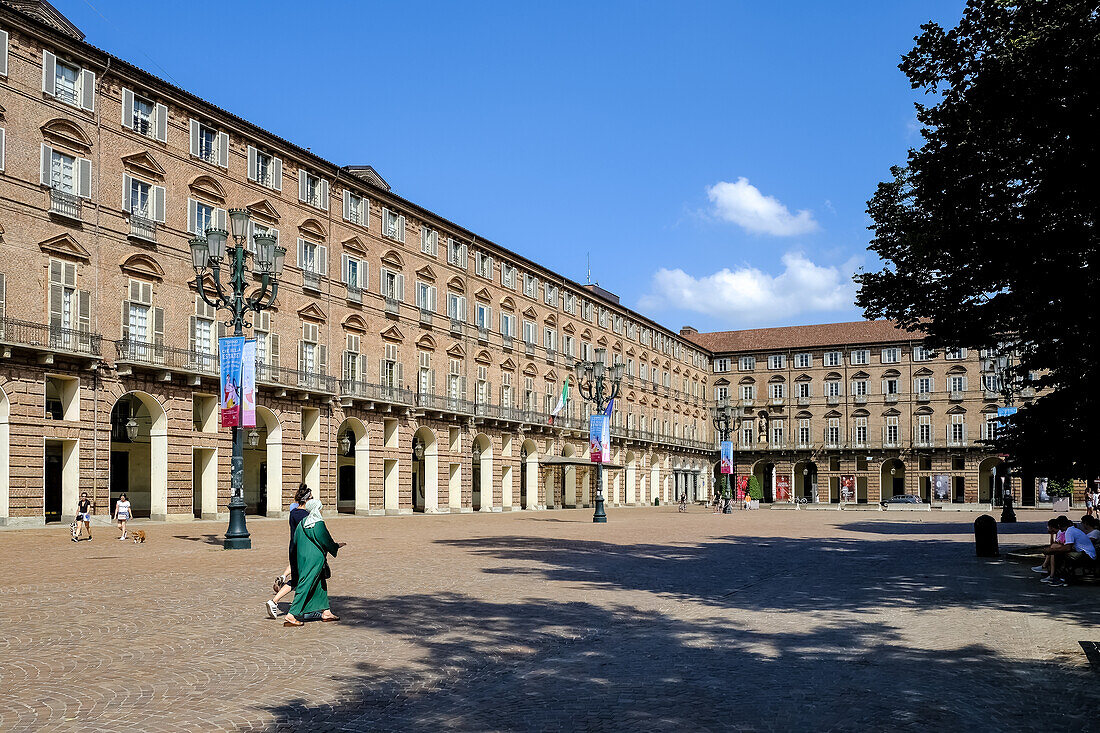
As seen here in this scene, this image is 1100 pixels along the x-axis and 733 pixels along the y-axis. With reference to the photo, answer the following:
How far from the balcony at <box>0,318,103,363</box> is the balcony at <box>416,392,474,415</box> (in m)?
18.5

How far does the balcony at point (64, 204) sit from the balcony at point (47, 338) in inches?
142

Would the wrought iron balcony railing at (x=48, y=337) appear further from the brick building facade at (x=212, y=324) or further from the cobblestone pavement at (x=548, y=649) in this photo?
the cobblestone pavement at (x=548, y=649)

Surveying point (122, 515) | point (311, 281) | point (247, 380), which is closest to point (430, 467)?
point (311, 281)

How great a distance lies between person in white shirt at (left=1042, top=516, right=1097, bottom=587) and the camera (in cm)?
1538

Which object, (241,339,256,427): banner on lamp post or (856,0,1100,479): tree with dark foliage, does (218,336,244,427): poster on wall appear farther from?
(856,0,1100,479): tree with dark foliage

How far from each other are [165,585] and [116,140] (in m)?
23.2

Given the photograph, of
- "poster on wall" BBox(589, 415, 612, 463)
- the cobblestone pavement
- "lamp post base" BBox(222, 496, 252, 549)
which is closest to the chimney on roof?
"lamp post base" BBox(222, 496, 252, 549)

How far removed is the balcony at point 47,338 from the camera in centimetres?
2894

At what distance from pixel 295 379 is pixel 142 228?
8.80 meters

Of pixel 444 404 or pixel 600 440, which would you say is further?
pixel 444 404

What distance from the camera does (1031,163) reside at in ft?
49.2

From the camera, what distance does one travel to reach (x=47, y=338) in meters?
30.1

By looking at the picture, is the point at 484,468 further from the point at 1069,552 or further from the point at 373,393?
the point at 1069,552

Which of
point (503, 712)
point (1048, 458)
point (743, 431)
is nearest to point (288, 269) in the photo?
point (1048, 458)
